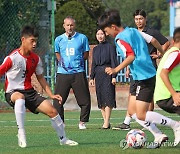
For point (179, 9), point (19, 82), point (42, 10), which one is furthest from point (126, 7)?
point (19, 82)

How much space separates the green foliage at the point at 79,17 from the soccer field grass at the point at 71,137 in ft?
54.1

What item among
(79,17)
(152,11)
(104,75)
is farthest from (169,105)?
(152,11)

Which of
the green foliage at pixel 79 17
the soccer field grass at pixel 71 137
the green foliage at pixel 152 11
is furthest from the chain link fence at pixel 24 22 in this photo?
the green foliage at pixel 152 11

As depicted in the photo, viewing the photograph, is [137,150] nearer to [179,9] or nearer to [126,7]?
[179,9]

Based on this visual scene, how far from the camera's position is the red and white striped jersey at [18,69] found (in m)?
11.1

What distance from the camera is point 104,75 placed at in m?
15.1

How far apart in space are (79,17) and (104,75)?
1842 cm

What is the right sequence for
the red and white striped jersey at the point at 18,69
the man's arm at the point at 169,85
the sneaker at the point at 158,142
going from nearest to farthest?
1. the man's arm at the point at 169,85
2. the sneaker at the point at 158,142
3. the red and white striped jersey at the point at 18,69

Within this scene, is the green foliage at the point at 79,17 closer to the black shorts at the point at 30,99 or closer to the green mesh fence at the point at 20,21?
the green mesh fence at the point at 20,21

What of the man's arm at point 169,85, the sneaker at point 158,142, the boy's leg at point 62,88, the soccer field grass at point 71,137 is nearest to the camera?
the man's arm at point 169,85

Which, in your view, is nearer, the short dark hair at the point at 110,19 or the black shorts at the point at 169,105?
the black shorts at the point at 169,105

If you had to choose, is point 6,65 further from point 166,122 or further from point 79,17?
point 79,17

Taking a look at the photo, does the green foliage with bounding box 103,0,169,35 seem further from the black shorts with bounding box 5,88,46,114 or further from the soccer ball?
the soccer ball

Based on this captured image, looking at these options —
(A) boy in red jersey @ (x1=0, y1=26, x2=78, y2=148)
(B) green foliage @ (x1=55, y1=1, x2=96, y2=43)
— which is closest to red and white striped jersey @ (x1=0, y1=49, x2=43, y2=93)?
(A) boy in red jersey @ (x1=0, y1=26, x2=78, y2=148)
